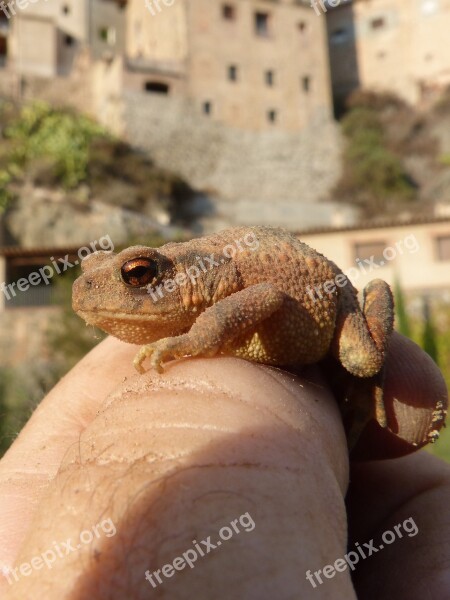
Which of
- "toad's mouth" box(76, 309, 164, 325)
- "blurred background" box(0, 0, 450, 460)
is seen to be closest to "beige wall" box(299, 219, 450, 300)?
"blurred background" box(0, 0, 450, 460)

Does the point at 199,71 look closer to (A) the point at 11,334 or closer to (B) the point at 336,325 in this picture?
(A) the point at 11,334

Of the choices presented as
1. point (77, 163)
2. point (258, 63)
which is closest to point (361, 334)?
point (77, 163)

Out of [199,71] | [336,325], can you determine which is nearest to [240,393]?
[336,325]

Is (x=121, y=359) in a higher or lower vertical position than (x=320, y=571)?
higher

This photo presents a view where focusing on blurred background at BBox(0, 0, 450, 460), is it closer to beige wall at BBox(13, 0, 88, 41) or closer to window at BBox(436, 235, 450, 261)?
beige wall at BBox(13, 0, 88, 41)

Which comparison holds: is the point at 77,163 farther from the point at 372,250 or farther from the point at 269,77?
the point at 372,250

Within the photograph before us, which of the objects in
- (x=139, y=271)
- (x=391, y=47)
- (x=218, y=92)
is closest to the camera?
(x=139, y=271)
